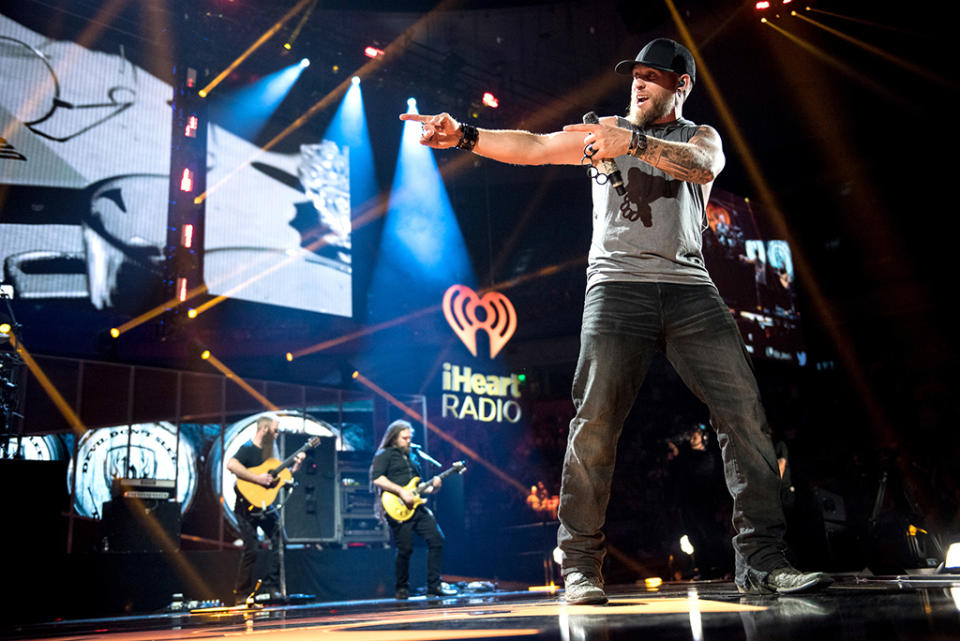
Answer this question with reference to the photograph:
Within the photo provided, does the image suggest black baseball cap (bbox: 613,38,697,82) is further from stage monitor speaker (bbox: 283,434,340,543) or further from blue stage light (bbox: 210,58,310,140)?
blue stage light (bbox: 210,58,310,140)

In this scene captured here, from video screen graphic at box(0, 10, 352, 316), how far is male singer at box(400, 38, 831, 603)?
8.33m

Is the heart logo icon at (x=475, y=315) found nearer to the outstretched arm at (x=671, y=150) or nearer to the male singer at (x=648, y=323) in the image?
the male singer at (x=648, y=323)

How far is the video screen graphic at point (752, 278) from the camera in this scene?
35.8 feet

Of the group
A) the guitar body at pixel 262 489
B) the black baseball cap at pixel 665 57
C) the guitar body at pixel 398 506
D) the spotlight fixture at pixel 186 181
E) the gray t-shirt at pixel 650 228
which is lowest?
the guitar body at pixel 398 506

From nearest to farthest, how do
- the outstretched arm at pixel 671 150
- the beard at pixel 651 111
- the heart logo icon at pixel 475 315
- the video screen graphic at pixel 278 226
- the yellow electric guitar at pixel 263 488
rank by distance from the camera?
1. the outstretched arm at pixel 671 150
2. the beard at pixel 651 111
3. the yellow electric guitar at pixel 263 488
4. the video screen graphic at pixel 278 226
5. the heart logo icon at pixel 475 315

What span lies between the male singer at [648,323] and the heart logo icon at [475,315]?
10135 millimetres

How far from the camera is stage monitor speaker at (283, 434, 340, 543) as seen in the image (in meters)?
10.1

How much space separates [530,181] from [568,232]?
4.70ft

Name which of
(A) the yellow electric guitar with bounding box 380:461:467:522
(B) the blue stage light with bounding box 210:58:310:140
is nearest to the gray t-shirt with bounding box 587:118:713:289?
(A) the yellow electric guitar with bounding box 380:461:467:522

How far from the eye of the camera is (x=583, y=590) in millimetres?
2303

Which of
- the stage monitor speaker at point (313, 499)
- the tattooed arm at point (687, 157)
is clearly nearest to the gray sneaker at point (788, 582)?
the tattooed arm at point (687, 157)

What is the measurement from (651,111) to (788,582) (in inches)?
60.4

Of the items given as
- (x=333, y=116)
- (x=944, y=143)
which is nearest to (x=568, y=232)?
(x=333, y=116)

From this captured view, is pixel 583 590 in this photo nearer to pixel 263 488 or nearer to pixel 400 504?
pixel 263 488
